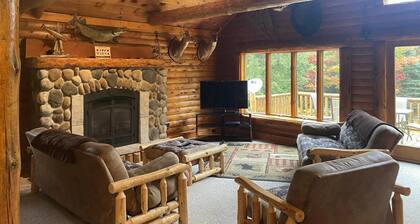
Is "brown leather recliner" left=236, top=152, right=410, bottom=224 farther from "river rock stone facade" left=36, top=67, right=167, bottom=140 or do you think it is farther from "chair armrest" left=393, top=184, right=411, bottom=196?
"river rock stone facade" left=36, top=67, right=167, bottom=140

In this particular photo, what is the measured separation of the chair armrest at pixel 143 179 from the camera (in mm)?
2596

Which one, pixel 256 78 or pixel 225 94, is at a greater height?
pixel 256 78

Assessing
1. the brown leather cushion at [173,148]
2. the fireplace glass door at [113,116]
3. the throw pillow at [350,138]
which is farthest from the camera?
the fireplace glass door at [113,116]

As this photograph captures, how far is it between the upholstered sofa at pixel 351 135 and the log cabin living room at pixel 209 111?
2 cm

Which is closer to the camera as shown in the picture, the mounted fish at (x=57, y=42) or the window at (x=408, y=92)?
the mounted fish at (x=57, y=42)

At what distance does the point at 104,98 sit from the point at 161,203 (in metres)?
2.91

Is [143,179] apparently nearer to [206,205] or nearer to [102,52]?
[206,205]

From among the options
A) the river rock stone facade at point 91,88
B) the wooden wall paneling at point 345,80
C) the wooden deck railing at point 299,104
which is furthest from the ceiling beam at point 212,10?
the wooden deck railing at point 299,104

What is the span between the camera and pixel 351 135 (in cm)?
450

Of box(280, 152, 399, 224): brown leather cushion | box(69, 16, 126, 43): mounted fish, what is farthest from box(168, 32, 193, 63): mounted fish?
box(280, 152, 399, 224): brown leather cushion

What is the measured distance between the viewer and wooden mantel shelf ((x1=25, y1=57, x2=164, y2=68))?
15.0ft

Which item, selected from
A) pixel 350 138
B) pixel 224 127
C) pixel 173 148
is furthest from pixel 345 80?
pixel 173 148

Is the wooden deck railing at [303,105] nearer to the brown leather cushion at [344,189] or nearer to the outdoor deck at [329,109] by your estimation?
the outdoor deck at [329,109]

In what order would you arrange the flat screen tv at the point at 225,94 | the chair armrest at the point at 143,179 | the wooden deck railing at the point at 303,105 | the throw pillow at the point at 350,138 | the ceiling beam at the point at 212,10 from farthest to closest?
1. the flat screen tv at the point at 225,94
2. the wooden deck railing at the point at 303,105
3. the ceiling beam at the point at 212,10
4. the throw pillow at the point at 350,138
5. the chair armrest at the point at 143,179
